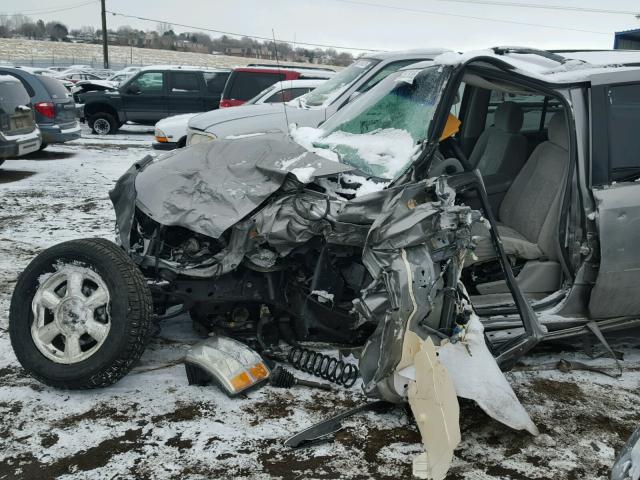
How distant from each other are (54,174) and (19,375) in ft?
24.6

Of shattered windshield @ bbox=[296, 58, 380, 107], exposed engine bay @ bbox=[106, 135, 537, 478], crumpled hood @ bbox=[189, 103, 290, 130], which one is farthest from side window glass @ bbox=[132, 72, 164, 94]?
exposed engine bay @ bbox=[106, 135, 537, 478]

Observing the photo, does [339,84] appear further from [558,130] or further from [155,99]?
[155,99]

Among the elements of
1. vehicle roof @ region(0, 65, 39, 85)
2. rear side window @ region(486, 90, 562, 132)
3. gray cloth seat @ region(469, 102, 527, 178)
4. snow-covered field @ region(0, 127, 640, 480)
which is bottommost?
snow-covered field @ region(0, 127, 640, 480)

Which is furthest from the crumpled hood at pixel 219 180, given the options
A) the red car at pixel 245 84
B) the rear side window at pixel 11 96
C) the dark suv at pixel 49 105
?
the red car at pixel 245 84

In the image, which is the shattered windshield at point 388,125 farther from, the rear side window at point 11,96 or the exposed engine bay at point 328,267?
the rear side window at point 11,96

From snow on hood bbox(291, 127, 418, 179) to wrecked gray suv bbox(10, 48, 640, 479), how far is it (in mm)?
15

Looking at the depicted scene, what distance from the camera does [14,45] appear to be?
59.3 metres

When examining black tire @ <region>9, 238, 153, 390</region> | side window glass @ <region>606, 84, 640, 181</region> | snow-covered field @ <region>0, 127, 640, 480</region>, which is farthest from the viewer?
side window glass @ <region>606, 84, 640, 181</region>

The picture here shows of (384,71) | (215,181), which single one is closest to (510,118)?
(215,181)

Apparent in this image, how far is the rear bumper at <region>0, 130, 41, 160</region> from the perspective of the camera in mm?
9555

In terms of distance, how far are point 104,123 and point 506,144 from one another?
14075 millimetres

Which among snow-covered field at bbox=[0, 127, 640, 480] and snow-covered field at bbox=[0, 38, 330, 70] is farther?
snow-covered field at bbox=[0, 38, 330, 70]

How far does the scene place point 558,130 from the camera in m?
4.43

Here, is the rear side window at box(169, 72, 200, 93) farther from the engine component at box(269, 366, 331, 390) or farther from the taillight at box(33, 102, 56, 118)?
the engine component at box(269, 366, 331, 390)
